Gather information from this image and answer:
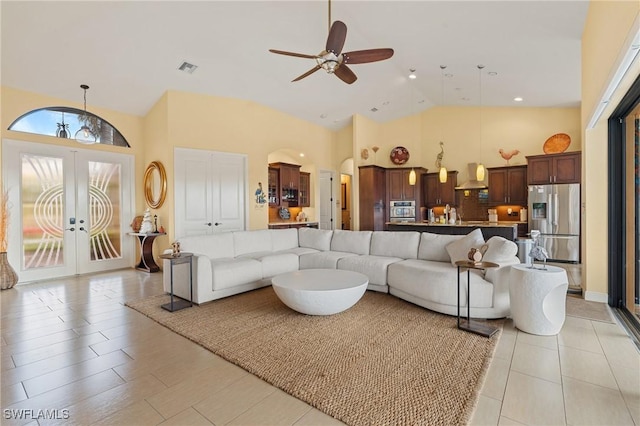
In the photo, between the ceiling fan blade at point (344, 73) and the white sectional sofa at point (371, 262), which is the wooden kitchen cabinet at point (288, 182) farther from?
the ceiling fan blade at point (344, 73)

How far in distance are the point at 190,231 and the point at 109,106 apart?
9.11 feet

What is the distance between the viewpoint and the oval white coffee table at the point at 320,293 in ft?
10.1

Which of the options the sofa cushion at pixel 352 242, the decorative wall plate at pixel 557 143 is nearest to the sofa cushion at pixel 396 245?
the sofa cushion at pixel 352 242

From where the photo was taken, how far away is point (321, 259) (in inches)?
187

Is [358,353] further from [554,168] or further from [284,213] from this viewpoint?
[554,168]

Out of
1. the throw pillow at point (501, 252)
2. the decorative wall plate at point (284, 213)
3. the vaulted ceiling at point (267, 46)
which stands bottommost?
the throw pillow at point (501, 252)

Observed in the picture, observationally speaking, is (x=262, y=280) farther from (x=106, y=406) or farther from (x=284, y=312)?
(x=106, y=406)

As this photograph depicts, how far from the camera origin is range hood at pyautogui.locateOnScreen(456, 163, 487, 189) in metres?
7.62

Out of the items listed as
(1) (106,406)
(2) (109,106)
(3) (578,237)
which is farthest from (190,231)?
(3) (578,237)

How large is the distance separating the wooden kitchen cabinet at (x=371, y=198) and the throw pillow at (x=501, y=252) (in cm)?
463

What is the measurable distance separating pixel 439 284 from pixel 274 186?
572 cm

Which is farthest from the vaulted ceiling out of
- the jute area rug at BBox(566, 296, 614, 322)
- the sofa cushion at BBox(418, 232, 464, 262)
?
the jute area rug at BBox(566, 296, 614, 322)

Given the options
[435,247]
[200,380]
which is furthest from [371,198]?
[200,380]

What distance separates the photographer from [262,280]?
440 centimetres
